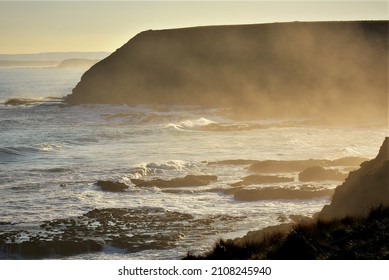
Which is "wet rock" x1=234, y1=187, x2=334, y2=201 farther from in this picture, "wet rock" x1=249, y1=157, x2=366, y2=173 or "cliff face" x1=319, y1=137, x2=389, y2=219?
"cliff face" x1=319, y1=137, x2=389, y2=219

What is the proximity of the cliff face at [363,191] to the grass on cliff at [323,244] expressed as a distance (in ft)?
16.1

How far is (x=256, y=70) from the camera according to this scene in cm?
8225

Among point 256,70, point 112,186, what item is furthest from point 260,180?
point 256,70

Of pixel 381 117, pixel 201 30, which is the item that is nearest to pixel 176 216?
pixel 381 117

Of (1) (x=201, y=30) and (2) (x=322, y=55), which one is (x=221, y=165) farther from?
(1) (x=201, y=30)

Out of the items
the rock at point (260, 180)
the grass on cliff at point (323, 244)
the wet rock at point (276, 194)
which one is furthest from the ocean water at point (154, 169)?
the grass on cliff at point (323, 244)

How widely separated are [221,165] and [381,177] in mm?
16178

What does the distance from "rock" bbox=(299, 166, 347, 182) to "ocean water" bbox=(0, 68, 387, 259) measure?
45 centimetres

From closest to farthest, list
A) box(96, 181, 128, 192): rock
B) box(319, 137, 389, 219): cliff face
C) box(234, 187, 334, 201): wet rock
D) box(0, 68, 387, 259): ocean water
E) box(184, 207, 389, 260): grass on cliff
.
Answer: box(184, 207, 389, 260): grass on cliff → box(319, 137, 389, 219): cliff face → box(0, 68, 387, 259): ocean water → box(234, 187, 334, 201): wet rock → box(96, 181, 128, 192): rock

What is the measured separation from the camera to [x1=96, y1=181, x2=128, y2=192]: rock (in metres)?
28.2

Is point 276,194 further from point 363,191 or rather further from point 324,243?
point 324,243

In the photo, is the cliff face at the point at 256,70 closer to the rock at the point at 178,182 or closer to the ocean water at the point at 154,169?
the ocean water at the point at 154,169

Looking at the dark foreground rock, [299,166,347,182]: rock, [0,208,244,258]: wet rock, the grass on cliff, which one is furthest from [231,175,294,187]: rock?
the grass on cliff
